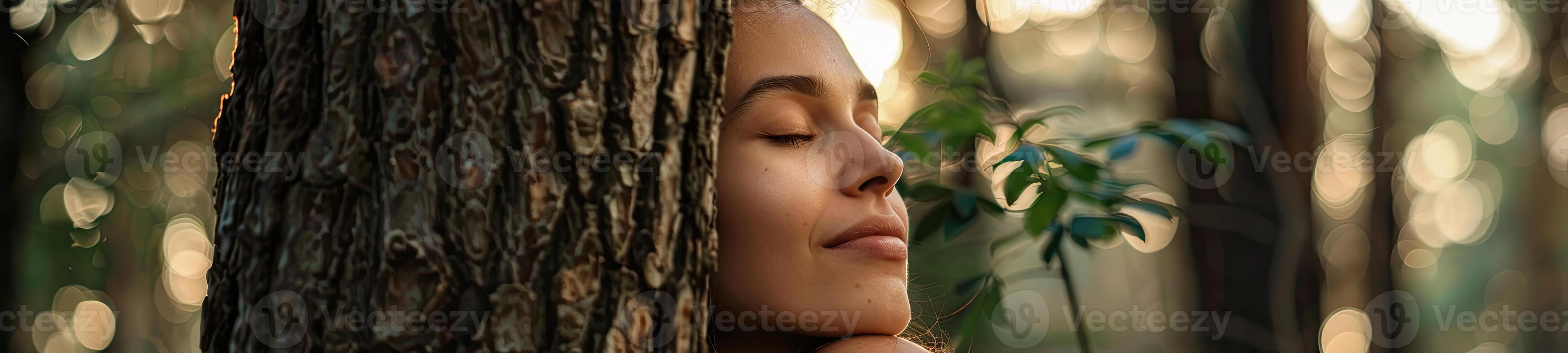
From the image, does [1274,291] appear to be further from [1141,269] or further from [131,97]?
[131,97]

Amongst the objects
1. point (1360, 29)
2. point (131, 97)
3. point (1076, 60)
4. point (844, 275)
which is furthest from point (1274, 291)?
point (131, 97)

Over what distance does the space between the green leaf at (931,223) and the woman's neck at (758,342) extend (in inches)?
40.1

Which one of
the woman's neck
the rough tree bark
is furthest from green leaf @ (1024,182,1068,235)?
the rough tree bark

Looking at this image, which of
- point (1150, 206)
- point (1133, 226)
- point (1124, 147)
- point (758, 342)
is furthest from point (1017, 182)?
point (758, 342)

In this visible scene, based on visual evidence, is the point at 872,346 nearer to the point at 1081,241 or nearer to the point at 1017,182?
the point at 1017,182

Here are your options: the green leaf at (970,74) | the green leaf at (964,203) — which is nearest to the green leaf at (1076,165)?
the green leaf at (964,203)

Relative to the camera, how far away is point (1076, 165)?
2178mm

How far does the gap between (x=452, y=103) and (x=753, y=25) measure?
21.6 inches

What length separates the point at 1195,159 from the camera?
413 cm

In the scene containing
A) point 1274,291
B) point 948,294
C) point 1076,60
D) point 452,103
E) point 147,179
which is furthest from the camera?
point 147,179

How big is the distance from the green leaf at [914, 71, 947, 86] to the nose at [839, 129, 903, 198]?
42.3 inches

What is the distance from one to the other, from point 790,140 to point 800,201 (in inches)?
3.9

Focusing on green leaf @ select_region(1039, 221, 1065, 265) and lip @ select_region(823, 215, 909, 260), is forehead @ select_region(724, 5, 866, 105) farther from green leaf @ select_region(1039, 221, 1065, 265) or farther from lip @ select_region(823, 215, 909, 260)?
green leaf @ select_region(1039, 221, 1065, 265)

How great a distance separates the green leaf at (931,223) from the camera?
236 centimetres
